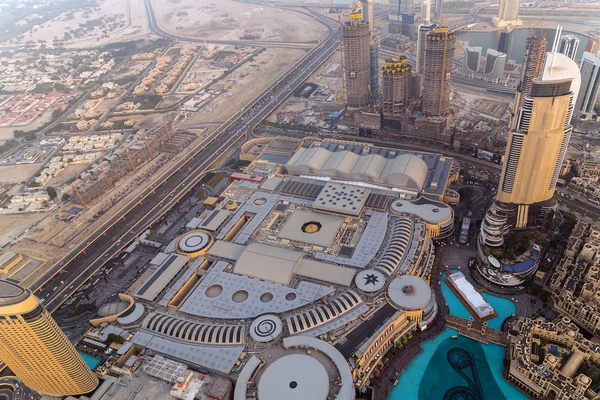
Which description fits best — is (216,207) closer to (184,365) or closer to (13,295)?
(184,365)

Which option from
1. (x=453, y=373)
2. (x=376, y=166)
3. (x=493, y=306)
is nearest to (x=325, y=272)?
(x=453, y=373)

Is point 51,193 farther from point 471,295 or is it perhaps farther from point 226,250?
point 471,295

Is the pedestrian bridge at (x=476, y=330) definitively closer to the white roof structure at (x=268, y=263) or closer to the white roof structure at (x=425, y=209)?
the white roof structure at (x=425, y=209)

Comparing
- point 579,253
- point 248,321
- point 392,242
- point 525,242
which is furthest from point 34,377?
point 579,253

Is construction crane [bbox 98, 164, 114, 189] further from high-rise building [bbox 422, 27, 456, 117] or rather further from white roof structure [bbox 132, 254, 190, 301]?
high-rise building [bbox 422, 27, 456, 117]

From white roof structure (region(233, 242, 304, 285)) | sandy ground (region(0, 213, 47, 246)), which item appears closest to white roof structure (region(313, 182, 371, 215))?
white roof structure (region(233, 242, 304, 285))

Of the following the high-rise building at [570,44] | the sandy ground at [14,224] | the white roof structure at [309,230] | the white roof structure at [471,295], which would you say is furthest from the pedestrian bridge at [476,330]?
the sandy ground at [14,224]
